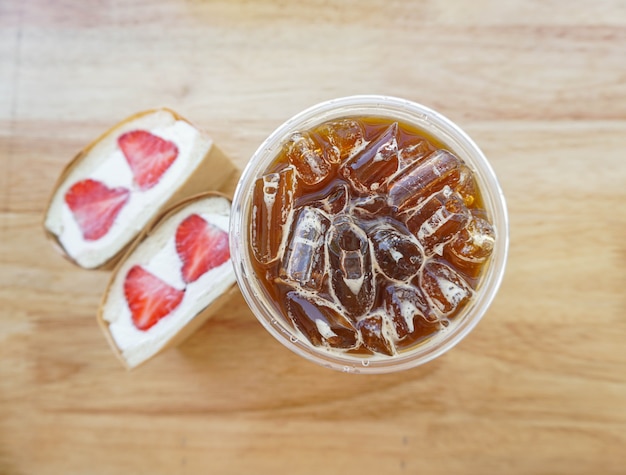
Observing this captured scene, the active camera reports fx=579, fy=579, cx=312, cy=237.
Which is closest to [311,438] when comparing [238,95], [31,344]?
[31,344]

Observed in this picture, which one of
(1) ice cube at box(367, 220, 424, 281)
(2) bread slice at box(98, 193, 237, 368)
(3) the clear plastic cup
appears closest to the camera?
(1) ice cube at box(367, 220, 424, 281)

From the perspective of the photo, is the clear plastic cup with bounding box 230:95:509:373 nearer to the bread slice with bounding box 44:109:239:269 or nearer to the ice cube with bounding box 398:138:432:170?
the ice cube with bounding box 398:138:432:170

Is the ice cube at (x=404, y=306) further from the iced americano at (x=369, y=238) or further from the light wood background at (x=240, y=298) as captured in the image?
the light wood background at (x=240, y=298)

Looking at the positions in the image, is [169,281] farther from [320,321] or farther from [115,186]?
[320,321]

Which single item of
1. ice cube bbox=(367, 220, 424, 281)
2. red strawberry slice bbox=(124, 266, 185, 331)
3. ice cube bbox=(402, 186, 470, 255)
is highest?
ice cube bbox=(402, 186, 470, 255)

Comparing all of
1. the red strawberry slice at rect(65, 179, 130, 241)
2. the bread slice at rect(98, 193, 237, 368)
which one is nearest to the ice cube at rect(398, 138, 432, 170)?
the bread slice at rect(98, 193, 237, 368)


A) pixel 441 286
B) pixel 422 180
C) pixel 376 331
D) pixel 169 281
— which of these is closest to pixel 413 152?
pixel 422 180
